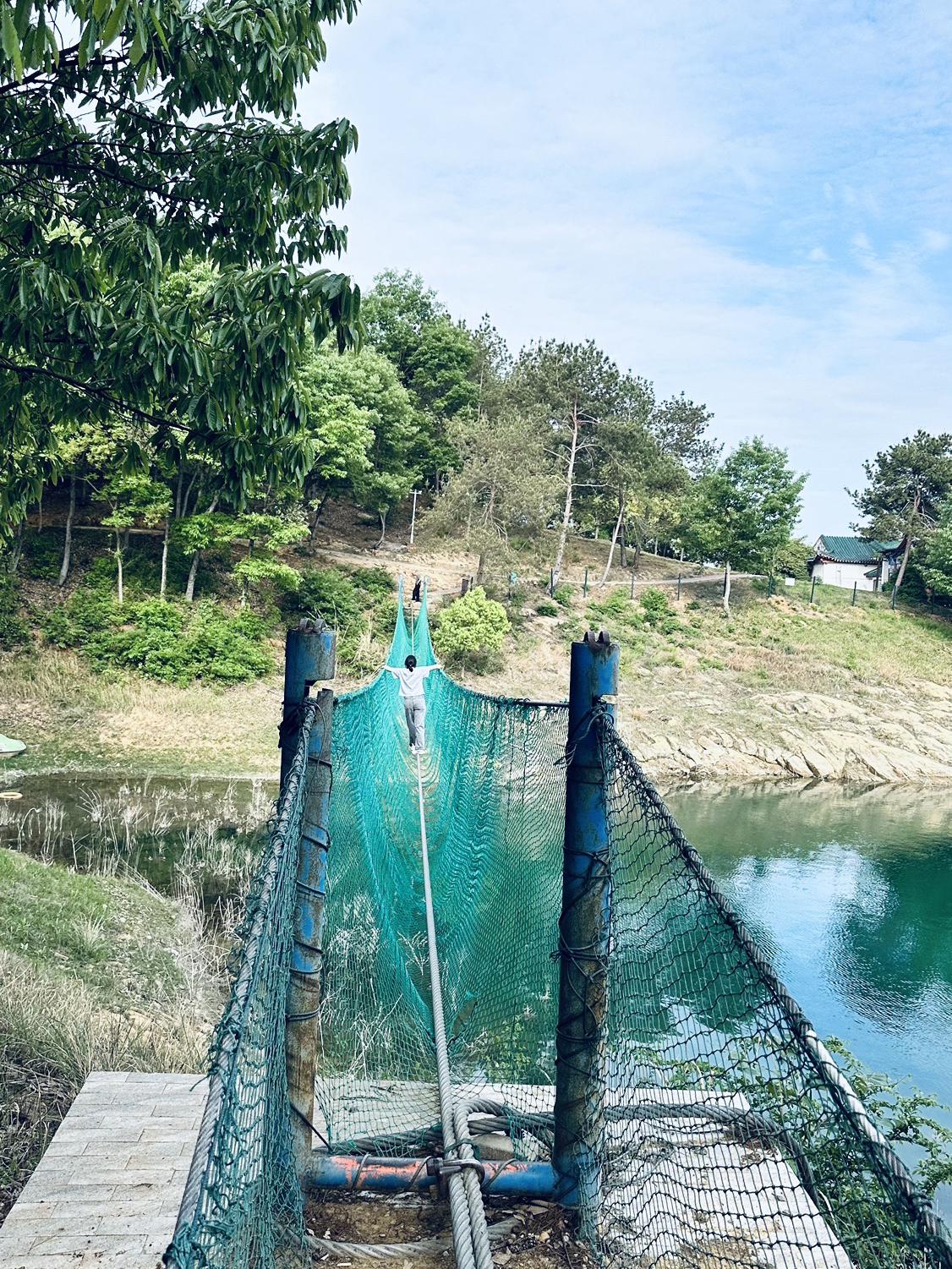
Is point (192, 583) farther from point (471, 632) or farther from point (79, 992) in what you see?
point (79, 992)

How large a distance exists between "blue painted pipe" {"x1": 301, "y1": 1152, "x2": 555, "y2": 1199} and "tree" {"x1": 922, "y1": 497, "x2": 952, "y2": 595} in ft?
99.7

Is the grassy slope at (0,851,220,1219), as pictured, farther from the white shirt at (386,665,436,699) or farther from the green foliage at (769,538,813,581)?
the green foliage at (769,538,813,581)

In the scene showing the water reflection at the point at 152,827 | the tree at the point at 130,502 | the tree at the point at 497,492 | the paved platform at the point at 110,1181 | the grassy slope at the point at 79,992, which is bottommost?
the water reflection at the point at 152,827

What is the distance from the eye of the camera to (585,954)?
2.17 metres

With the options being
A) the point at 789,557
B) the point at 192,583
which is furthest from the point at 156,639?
the point at 789,557

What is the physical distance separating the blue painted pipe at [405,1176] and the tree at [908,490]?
Answer: 32646 millimetres

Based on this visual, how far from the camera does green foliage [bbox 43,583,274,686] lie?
17266mm

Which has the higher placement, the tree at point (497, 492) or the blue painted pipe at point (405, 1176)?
the tree at point (497, 492)

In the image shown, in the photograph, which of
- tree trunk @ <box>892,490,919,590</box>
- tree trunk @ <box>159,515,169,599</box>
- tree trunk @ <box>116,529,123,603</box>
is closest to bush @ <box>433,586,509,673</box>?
tree trunk @ <box>159,515,169,599</box>

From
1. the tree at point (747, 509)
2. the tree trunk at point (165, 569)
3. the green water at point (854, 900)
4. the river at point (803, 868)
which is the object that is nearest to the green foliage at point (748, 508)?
the tree at point (747, 509)

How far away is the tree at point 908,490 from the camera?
3238 centimetres

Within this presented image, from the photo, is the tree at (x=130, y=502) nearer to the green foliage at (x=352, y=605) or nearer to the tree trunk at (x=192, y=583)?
the tree trunk at (x=192, y=583)

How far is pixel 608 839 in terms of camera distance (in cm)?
217

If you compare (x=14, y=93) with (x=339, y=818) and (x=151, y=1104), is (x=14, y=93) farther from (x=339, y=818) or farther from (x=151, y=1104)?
(x=151, y=1104)
